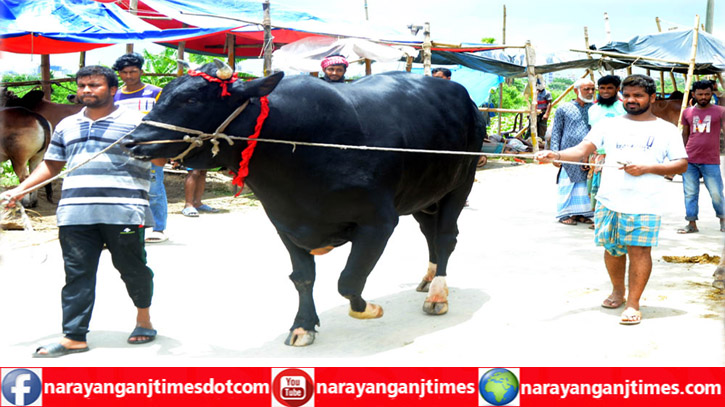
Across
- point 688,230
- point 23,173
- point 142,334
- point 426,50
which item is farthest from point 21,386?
point 426,50

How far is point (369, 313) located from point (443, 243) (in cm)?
81

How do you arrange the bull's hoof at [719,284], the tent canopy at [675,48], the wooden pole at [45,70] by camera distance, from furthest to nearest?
the tent canopy at [675,48]
the wooden pole at [45,70]
the bull's hoof at [719,284]

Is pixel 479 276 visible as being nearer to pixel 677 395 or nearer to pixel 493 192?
pixel 677 395

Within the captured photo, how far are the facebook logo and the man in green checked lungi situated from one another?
2.82m

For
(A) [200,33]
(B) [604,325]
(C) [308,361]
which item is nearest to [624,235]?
(B) [604,325]

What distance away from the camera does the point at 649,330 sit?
411 centimetres

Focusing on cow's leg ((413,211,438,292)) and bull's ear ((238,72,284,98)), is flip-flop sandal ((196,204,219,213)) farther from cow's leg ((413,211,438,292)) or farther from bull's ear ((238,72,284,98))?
bull's ear ((238,72,284,98))

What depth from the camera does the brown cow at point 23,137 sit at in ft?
27.1

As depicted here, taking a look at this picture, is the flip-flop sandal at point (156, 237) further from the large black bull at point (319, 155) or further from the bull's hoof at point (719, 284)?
the bull's hoof at point (719, 284)

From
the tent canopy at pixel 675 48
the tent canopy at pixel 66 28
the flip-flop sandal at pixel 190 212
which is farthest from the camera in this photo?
the tent canopy at pixel 675 48

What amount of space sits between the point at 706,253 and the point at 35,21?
7.33 m

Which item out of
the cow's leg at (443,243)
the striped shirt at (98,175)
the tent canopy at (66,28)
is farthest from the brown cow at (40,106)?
the cow's leg at (443,243)

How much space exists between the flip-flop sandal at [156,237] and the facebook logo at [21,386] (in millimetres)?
3890

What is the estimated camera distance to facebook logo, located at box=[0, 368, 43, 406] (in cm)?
291
